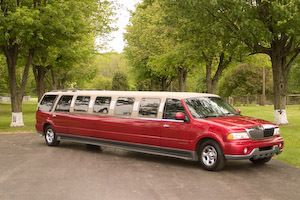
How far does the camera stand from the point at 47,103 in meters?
16.5

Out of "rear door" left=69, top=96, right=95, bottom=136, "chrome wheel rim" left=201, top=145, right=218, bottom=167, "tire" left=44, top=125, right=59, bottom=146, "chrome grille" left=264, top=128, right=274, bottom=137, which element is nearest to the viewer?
"chrome wheel rim" left=201, top=145, right=218, bottom=167

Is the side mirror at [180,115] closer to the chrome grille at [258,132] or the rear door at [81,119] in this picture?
the chrome grille at [258,132]

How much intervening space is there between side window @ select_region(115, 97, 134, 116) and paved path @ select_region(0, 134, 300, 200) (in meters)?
1.26

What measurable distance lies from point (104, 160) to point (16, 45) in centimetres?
1315

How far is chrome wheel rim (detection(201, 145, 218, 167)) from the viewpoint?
10805 mm

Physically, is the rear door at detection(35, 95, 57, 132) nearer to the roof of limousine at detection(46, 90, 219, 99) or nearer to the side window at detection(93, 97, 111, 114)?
the roof of limousine at detection(46, 90, 219, 99)

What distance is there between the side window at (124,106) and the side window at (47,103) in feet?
11.8

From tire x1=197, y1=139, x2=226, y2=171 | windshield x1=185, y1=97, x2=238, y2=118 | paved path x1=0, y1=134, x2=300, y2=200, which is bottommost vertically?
paved path x1=0, y1=134, x2=300, y2=200

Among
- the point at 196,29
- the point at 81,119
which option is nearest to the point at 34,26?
the point at 196,29

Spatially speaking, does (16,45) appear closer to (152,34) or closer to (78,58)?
(78,58)

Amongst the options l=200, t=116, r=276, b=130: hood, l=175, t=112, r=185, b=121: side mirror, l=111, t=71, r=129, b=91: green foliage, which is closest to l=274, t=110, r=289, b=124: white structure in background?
l=200, t=116, r=276, b=130: hood

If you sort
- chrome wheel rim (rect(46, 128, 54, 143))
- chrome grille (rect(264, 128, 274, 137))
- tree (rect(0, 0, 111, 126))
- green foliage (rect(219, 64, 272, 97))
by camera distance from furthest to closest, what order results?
1. green foliage (rect(219, 64, 272, 97))
2. tree (rect(0, 0, 111, 126))
3. chrome wheel rim (rect(46, 128, 54, 143))
4. chrome grille (rect(264, 128, 274, 137))

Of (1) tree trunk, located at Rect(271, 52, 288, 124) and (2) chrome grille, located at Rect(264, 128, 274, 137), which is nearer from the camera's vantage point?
(2) chrome grille, located at Rect(264, 128, 274, 137)

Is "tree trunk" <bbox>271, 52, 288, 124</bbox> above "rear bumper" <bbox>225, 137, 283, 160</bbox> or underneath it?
above
